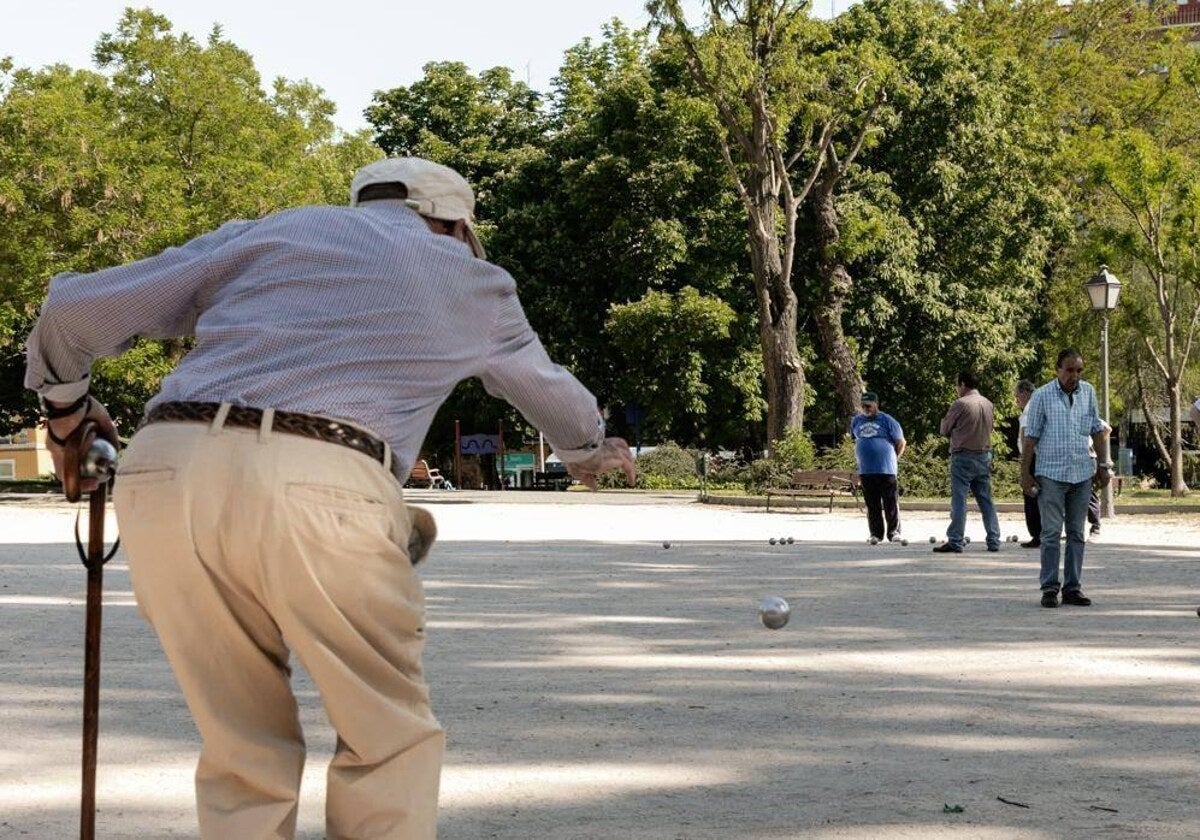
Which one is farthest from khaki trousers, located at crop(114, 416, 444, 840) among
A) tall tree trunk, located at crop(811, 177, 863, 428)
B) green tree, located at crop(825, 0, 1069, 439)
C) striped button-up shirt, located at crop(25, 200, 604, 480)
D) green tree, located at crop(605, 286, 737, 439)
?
green tree, located at crop(825, 0, 1069, 439)

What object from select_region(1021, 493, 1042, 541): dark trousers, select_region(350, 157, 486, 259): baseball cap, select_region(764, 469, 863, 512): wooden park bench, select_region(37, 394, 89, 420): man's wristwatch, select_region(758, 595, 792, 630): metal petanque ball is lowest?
select_region(758, 595, 792, 630): metal petanque ball

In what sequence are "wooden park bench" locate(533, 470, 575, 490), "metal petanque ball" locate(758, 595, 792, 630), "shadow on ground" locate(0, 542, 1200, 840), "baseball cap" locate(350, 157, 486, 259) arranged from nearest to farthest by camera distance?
"baseball cap" locate(350, 157, 486, 259)
"shadow on ground" locate(0, 542, 1200, 840)
"metal petanque ball" locate(758, 595, 792, 630)
"wooden park bench" locate(533, 470, 575, 490)

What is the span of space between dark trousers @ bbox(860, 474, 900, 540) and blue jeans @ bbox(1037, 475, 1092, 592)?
25.4 ft

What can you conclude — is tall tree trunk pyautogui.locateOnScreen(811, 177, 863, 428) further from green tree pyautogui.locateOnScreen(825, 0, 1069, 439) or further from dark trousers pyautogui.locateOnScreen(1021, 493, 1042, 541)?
dark trousers pyautogui.locateOnScreen(1021, 493, 1042, 541)

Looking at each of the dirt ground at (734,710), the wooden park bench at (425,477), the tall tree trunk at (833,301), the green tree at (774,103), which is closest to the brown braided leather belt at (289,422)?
the dirt ground at (734,710)

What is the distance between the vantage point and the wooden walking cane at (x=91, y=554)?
404 cm

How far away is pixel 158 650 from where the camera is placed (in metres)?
10.5

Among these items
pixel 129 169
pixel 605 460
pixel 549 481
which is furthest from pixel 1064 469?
pixel 549 481

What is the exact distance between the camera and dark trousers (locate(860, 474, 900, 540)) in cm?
2127

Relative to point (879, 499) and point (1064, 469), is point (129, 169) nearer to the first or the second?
point (879, 499)

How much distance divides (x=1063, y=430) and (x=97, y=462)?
10.2 metres

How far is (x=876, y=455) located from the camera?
2105 cm

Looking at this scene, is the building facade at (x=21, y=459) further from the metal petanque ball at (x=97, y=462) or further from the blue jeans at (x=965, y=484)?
the metal petanque ball at (x=97, y=462)

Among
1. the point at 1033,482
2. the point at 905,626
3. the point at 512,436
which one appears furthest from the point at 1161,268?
the point at 905,626
